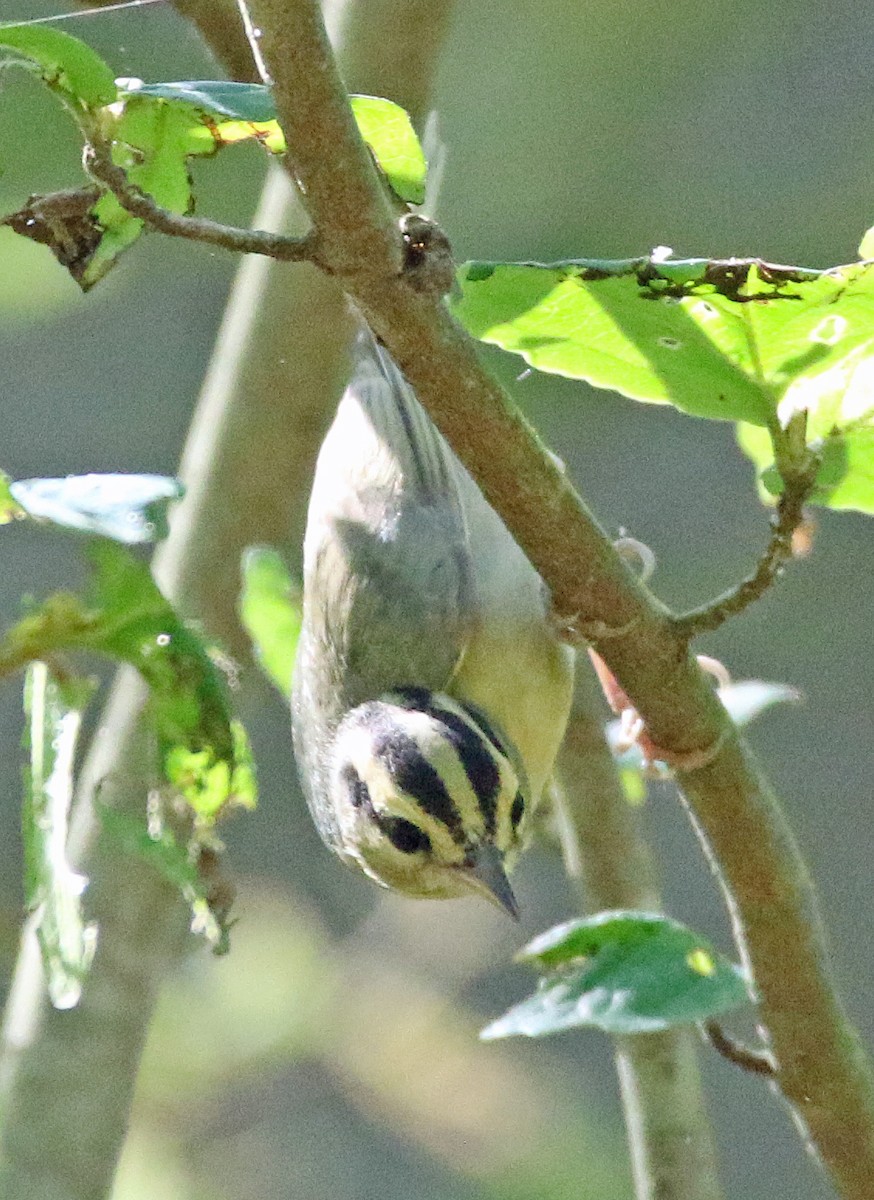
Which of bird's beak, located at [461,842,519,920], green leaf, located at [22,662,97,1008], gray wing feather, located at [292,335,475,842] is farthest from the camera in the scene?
gray wing feather, located at [292,335,475,842]

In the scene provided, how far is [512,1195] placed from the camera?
410 cm

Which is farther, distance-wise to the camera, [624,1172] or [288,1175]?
[288,1175]

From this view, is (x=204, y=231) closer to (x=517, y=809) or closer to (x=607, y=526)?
(x=517, y=809)

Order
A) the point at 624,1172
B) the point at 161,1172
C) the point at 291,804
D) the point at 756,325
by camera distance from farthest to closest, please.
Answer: the point at 291,804, the point at 624,1172, the point at 161,1172, the point at 756,325

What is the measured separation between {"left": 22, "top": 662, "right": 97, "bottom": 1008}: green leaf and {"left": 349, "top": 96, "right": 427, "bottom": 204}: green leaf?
468 millimetres

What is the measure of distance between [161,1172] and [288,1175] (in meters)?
1.29

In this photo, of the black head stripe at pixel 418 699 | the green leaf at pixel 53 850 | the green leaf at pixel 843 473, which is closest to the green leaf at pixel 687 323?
the green leaf at pixel 843 473

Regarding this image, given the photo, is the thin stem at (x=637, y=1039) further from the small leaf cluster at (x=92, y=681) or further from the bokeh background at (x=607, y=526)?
the bokeh background at (x=607, y=526)

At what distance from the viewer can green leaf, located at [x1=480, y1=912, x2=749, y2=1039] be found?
1.44 m

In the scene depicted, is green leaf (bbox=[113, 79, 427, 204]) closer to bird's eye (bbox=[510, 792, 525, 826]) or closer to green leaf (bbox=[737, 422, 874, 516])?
green leaf (bbox=[737, 422, 874, 516])

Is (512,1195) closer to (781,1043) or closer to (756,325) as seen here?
(781,1043)

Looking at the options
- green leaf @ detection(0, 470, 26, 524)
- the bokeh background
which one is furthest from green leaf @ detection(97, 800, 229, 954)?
the bokeh background

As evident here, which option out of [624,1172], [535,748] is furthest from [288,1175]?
[535,748]

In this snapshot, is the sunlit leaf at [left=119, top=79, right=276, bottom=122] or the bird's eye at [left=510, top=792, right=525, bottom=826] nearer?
the sunlit leaf at [left=119, top=79, right=276, bottom=122]
